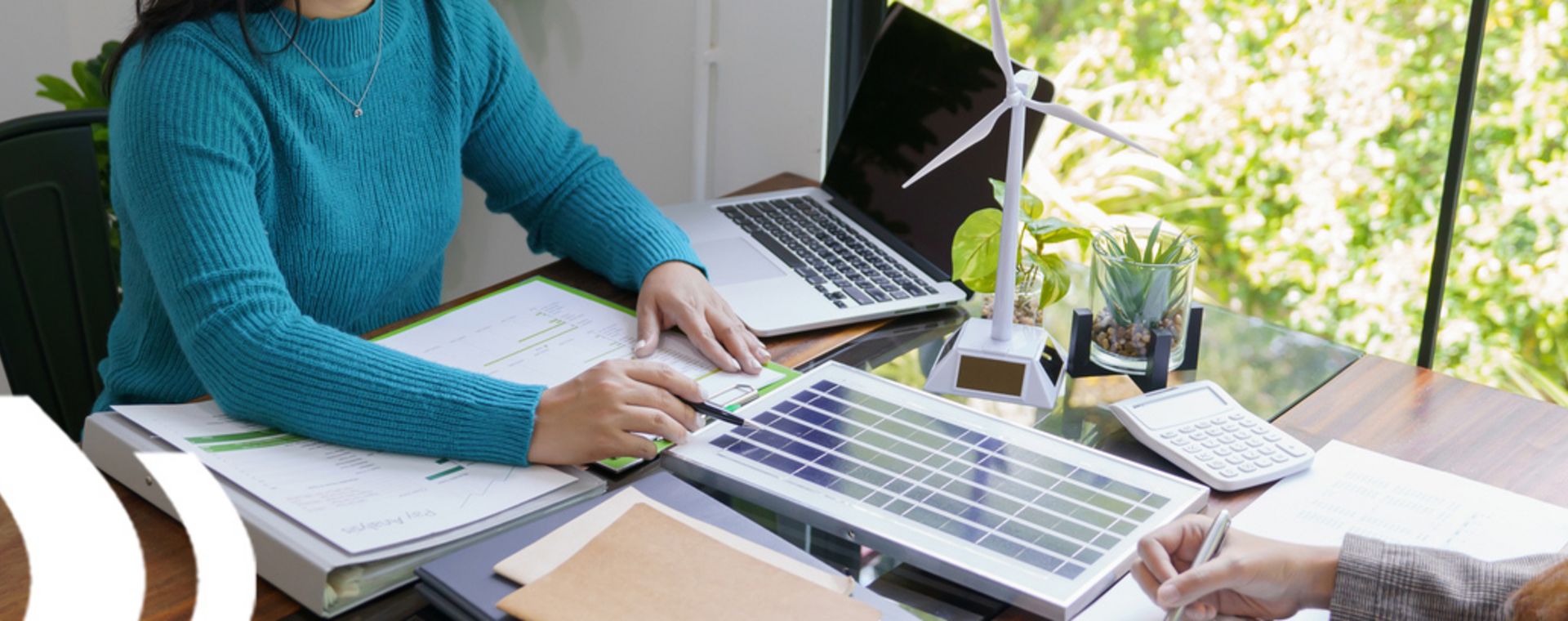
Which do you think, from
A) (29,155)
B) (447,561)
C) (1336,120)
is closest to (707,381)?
(447,561)

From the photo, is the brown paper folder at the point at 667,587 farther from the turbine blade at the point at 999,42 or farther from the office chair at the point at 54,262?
the office chair at the point at 54,262

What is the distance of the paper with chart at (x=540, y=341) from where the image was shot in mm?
1188

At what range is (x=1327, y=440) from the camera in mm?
1140

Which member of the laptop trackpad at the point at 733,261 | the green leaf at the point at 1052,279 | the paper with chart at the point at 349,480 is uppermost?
the green leaf at the point at 1052,279

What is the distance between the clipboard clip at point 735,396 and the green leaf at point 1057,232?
0.34 meters

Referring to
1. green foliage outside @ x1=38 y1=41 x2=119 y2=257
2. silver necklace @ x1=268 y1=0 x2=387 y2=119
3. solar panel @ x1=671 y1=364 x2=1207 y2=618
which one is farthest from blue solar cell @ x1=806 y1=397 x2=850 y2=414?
green foliage outside @ x1=38 y1=41 x2=119 y2=257

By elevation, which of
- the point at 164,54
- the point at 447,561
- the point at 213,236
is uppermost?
the point at 164,54

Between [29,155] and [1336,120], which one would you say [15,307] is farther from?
[1336,120]

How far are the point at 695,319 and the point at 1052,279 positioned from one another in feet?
1.17

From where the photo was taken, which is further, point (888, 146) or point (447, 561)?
point (888, 146)

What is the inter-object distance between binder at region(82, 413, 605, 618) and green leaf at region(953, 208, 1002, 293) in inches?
18.7

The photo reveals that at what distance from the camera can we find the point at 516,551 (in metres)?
0.89

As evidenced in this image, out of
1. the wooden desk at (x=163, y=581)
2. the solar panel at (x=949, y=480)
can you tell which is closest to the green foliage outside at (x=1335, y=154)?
the solar panel at (x=949, y=480)

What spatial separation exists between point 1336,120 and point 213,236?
2454 mm
